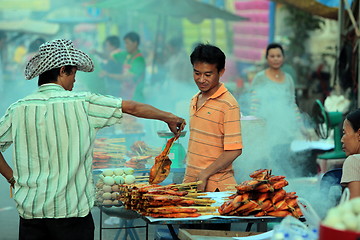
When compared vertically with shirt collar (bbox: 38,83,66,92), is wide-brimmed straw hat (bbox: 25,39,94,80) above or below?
above

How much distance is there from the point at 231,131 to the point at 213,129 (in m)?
0.13

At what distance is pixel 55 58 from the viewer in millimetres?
3131

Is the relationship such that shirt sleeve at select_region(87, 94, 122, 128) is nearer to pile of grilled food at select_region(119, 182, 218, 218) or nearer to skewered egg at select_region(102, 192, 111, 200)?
pile of grilled food at select_region(119, 182, 218, 218)

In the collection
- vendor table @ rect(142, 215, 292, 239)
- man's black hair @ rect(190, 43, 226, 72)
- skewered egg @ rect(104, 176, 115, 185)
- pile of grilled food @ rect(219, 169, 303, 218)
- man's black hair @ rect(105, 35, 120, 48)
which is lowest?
vendor table @ rect(142, 215, 292, 239)

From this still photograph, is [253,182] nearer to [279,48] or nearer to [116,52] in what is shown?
[279,48]

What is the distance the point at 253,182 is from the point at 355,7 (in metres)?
6.23

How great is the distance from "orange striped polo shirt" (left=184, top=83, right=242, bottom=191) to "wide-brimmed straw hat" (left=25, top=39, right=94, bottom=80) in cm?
113

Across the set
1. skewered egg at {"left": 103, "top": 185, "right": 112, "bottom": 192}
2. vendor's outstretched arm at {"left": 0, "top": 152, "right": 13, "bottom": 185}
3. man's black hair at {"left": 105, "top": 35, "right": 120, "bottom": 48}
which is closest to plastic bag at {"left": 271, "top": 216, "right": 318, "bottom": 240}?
vendor's outstretched arm at {"left": 0, "top": 152, "right": 13, "bottom": 185}

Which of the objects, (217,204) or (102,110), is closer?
(102,110)

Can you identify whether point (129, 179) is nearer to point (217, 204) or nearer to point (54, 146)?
point (217, 204)

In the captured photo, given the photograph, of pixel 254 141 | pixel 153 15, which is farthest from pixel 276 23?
pixel 254 141

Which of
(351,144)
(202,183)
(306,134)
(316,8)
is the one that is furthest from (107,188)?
(316,8)

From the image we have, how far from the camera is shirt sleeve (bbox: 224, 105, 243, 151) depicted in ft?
13.2

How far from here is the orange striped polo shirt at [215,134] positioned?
404 cm
